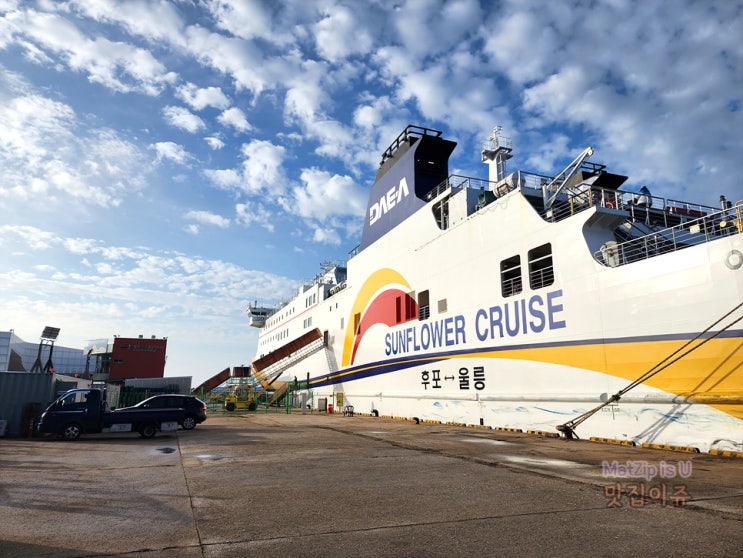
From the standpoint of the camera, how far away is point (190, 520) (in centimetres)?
561

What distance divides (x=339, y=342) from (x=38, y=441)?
1864cm

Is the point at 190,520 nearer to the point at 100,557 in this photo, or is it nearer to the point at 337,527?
the point at 100,557

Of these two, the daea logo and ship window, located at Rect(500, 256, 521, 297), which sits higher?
the daea logo

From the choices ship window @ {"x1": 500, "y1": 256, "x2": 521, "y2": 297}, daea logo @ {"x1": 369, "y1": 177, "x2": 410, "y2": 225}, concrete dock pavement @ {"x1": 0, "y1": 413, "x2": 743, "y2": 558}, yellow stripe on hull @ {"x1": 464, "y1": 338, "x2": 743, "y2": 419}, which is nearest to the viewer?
concrete dock pavement @ {"x1": 0, "y1": 413, "x2": 743, "y2": 558}

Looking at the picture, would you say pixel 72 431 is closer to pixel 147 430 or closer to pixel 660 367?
pixel 147 430

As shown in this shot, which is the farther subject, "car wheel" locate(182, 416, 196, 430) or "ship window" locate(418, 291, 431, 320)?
"ship window" locate(418, 291, 431, 320)

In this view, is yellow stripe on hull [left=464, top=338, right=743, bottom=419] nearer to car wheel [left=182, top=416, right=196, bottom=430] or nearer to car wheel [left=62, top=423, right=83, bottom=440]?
car wheel [left=182, top=416, right=196, bottom=430]

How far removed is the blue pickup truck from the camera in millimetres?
15258

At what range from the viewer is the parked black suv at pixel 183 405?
57.3ft

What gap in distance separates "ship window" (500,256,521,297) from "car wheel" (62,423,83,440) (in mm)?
15222

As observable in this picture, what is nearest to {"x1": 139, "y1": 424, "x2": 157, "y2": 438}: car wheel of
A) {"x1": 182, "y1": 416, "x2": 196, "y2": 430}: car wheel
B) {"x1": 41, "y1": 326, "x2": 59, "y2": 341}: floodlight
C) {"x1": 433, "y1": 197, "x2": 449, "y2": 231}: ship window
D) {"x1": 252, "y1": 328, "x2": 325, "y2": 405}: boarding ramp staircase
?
{"x1": 182, "y1": 416, "x2": 196, "y2": 430}: car wheel

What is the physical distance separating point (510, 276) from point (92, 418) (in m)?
15.4

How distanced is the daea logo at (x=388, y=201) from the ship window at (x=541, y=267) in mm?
9537

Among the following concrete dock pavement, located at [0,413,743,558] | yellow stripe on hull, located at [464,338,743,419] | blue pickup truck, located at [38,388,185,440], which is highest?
yellow stripe on hull, located at [464,338,743,419]
